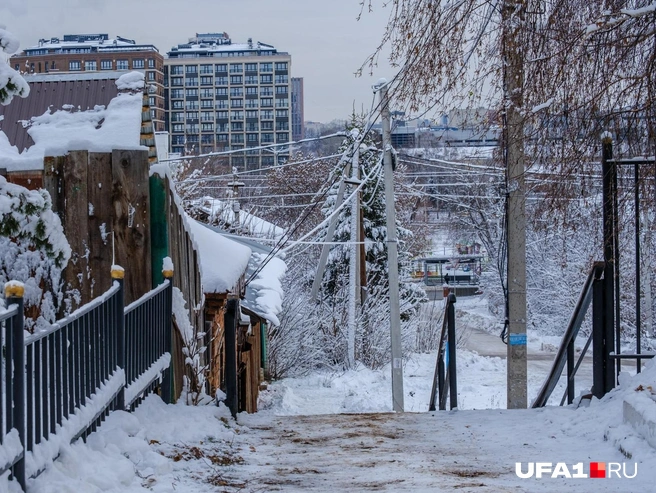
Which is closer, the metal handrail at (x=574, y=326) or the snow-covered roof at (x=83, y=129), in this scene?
the snow-covered roof at (x=83, y=129)

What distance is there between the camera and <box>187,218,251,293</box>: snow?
8164mm

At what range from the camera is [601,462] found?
16.2 ft

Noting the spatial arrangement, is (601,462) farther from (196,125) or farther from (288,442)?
(196,125)

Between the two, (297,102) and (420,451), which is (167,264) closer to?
(420,451)

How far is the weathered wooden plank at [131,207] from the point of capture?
6031mm

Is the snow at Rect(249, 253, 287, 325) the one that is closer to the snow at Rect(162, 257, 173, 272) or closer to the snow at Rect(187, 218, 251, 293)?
the snow at Rect(187, 218, 251, 293)

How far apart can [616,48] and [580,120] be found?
2.52 ft

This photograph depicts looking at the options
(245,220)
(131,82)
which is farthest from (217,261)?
(245,220)

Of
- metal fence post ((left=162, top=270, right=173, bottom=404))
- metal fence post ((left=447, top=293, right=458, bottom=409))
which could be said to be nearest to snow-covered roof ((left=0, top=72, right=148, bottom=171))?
metal fence post ((left=162, top=270, right=173, bottom=404))

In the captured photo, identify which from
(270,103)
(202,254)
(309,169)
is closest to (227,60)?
(270,103)

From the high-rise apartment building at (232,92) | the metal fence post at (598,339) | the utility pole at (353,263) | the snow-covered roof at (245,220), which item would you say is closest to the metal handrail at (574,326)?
the metal fence post at (598,339)

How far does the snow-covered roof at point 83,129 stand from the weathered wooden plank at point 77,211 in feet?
0.36

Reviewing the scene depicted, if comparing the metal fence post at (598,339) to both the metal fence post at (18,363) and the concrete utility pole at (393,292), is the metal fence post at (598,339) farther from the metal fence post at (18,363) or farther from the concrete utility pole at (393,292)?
the concrete utility pole at (393,292)

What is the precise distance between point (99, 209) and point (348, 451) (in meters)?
2.46
